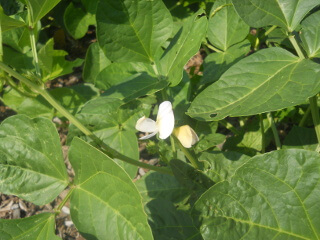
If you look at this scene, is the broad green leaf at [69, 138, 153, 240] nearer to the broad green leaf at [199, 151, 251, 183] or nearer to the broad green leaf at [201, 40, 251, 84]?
the broad green leaf at [199, 151, 251, 183]

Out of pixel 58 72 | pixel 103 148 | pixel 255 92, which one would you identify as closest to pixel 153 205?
pixel 103 148

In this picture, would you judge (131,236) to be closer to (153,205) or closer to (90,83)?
(153,205)

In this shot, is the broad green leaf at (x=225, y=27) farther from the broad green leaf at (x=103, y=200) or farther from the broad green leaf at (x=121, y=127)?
the broad green leaf at (x=103, y=200)

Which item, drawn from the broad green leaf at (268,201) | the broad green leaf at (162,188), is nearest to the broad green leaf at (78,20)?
the broad green leaf at (162,188)

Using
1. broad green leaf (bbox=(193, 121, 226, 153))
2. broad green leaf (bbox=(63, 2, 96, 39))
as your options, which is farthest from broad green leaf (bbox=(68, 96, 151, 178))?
broad green leaf (bbox=(63, 2, 96, 39))

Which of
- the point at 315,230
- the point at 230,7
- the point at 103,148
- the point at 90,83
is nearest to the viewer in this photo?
the point at 315,230

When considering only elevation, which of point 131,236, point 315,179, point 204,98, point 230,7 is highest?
point 230,7
